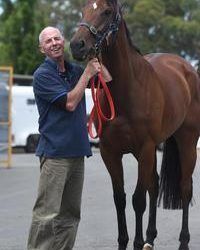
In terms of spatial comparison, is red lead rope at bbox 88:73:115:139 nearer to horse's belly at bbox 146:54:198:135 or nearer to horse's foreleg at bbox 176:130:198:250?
horse's belly at bbox 146:54:198:135

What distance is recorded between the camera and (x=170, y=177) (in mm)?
7656

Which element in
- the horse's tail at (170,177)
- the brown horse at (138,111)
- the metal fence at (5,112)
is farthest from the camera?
the metal fence at (5,112)

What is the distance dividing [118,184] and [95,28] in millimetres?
1691

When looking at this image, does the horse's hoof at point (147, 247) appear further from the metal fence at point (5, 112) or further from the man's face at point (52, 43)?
the metal fence at point (5, 112)

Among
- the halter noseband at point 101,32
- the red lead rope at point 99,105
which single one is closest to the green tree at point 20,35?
the red lead rope at point 99,105

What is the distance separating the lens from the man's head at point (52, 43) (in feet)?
17.2

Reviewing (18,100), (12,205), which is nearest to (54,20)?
(18,100)

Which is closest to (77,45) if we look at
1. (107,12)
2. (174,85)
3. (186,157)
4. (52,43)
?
(52,43)

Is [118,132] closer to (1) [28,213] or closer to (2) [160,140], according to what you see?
(2) [160,140]

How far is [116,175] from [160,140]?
1.78ft

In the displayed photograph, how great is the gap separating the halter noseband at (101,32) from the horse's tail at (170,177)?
219 centimetres

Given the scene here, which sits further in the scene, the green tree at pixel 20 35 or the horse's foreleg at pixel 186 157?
the green tree at pixel 20 35

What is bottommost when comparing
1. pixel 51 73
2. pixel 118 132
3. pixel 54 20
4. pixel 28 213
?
pixel 28 213

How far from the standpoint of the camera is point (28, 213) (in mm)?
9531
